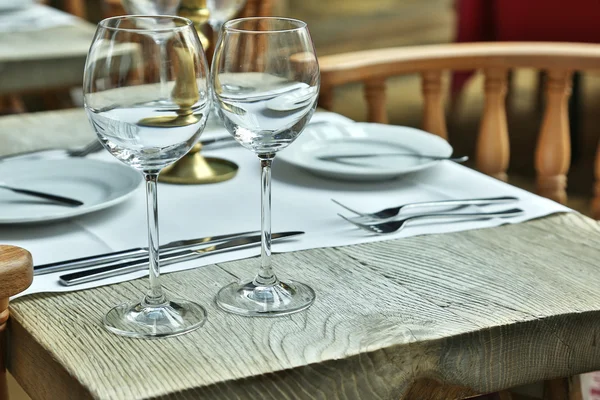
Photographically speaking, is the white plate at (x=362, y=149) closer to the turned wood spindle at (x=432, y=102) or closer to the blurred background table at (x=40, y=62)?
the turned wood spindle at (x=432, y=102)

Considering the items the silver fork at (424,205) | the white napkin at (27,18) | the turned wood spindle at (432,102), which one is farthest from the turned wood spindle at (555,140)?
the white napkin at (27,18)

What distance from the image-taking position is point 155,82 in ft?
2.00

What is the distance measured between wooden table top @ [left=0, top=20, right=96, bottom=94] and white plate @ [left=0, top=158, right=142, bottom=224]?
0.75 metres

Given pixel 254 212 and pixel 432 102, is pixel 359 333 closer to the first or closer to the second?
pixel 254 212

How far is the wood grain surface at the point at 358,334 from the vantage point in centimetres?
60

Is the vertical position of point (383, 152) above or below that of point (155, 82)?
below

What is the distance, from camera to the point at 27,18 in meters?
2.04

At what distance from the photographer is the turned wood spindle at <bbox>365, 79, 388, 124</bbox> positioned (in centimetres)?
150

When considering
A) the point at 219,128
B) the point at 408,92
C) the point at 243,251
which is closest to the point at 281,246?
the point at 243,251

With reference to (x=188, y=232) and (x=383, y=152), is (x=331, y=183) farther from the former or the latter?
(x=188, y=232)

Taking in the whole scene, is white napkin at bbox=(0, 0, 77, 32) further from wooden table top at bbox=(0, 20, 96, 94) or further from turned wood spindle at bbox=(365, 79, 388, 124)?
turned wood spindle at bbox=(365, 79, 388, 124)

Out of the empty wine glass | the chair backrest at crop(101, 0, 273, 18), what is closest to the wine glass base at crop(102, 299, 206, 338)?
the empty wine glass

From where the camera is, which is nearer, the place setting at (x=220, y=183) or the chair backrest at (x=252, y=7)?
the place setting at (x=220, y=183)

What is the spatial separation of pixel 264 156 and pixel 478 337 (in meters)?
0.21
